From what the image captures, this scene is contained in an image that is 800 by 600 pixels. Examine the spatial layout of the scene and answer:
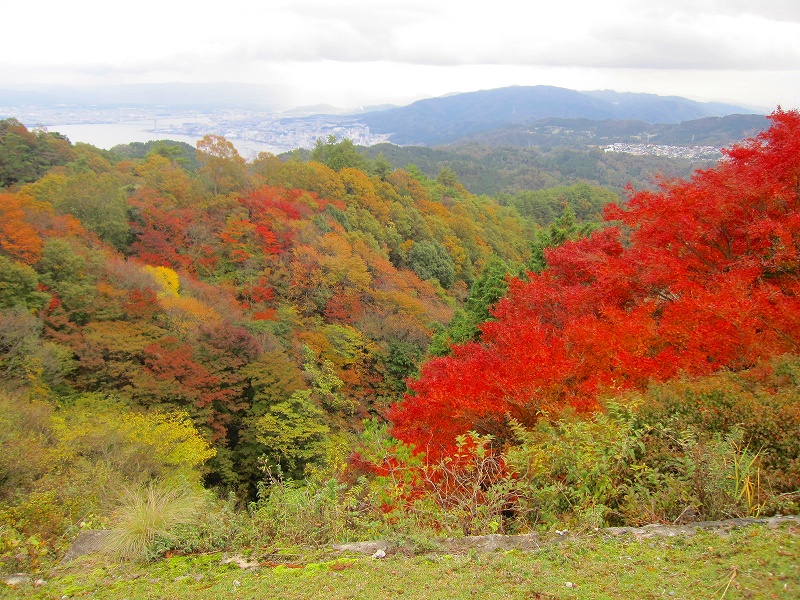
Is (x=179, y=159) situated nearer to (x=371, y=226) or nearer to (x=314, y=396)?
(x=371, y=226)

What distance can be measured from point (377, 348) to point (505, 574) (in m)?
16.4

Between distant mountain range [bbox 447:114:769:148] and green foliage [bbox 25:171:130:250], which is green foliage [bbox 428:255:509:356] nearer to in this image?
green foliage [bbox 25:171:130:250]

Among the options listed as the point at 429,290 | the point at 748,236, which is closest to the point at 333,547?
the point at 748,236

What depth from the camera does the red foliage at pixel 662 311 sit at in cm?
623

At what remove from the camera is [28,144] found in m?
→ 31.2

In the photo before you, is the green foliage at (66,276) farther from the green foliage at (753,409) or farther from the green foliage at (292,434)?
the green foliage at (753,409)

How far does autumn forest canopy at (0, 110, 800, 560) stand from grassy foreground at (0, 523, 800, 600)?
0.49 metres

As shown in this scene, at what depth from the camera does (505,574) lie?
10.3 ft

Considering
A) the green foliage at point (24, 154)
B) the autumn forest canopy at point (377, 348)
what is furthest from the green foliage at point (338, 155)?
the green foliage at point (24, 154)

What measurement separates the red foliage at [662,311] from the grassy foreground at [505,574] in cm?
249

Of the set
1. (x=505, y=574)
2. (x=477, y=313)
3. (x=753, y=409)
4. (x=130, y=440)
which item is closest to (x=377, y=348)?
(x=477, y=313)

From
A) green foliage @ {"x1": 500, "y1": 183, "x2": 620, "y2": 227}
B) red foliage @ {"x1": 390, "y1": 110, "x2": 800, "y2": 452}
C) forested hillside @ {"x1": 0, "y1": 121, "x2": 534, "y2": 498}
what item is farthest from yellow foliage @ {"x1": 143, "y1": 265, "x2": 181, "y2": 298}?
green foliage @ {"x1": 500, "y1": 183, "x2": 620, "y2": 227}

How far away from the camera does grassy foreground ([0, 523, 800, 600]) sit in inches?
113

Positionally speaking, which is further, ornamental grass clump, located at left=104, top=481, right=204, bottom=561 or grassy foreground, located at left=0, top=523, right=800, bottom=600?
ornamental grass clump, located at left=104, top=481, right=204, bottom=561
